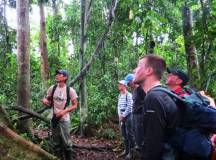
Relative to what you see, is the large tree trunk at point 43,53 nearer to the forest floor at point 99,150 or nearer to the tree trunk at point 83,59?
the tree trunk at point 83,59

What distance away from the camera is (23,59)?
7.84 metres

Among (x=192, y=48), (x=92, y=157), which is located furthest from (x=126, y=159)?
(x=192, y=48)

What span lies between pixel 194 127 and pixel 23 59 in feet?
17.9

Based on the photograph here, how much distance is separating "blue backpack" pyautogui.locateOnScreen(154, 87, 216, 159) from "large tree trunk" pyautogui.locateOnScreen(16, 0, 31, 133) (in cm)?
525

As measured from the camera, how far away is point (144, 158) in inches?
115

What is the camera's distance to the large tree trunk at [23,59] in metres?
7.83

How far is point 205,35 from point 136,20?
175cm

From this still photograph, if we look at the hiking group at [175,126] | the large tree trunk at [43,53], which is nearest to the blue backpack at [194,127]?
the hiking group at [175,126]

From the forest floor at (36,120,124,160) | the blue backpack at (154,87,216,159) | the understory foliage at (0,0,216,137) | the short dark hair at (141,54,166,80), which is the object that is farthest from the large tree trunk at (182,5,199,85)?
the blue backpack at (154,87,216,159)

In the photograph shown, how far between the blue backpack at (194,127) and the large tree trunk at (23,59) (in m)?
5.25

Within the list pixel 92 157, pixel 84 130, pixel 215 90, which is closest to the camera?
pixel 92 157

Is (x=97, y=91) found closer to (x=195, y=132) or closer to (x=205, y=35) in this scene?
(x=205, y=35)

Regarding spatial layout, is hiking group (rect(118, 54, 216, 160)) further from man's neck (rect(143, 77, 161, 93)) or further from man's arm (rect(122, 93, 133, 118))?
man's arm (rect(122, 93, 133, 118))

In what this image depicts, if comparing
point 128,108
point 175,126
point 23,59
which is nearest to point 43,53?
point 128,108
